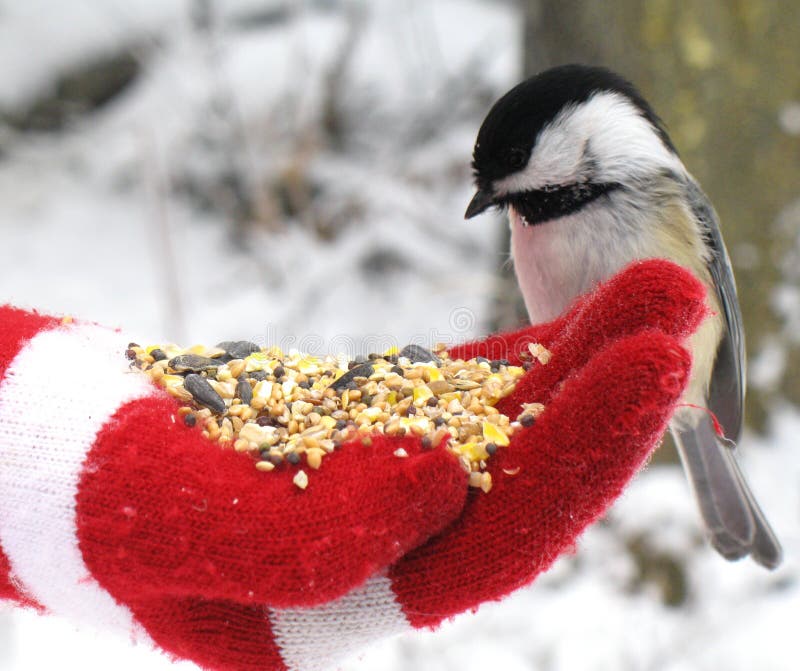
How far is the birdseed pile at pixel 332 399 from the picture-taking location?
3.57ft

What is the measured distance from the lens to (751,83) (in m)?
2.80

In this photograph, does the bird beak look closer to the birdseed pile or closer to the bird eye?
the bird eye

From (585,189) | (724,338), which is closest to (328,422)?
(585,189)

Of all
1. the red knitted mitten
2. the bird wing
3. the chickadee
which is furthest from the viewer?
the bird wing

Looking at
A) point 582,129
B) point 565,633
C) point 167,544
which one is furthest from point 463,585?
point 565,633

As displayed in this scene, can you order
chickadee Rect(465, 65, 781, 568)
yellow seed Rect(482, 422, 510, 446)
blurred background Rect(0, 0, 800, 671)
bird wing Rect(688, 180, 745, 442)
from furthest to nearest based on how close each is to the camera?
blurred background Rect(0, 0, 800, 671), bird wing Rect(688, 180, 745, 442), chickadee Rect(465, 65, 781, 568), yellow seed Rect(482, 422, 510, 446)

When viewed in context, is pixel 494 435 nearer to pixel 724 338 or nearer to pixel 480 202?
pixel 480 202

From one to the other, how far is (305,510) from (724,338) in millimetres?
1229

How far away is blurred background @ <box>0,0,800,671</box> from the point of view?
104 inches

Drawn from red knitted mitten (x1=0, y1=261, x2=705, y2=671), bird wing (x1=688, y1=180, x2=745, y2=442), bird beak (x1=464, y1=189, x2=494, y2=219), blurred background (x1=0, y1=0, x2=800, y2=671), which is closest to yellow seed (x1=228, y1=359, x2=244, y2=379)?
red knitted mitten (x1=0, y1=261, x2=705, y2=671)

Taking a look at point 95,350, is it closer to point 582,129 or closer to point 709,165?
point 582,129

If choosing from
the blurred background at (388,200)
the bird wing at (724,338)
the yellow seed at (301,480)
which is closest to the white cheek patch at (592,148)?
the bird wing at (724,338)

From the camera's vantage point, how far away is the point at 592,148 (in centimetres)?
156

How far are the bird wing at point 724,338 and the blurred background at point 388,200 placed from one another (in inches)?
32.5
